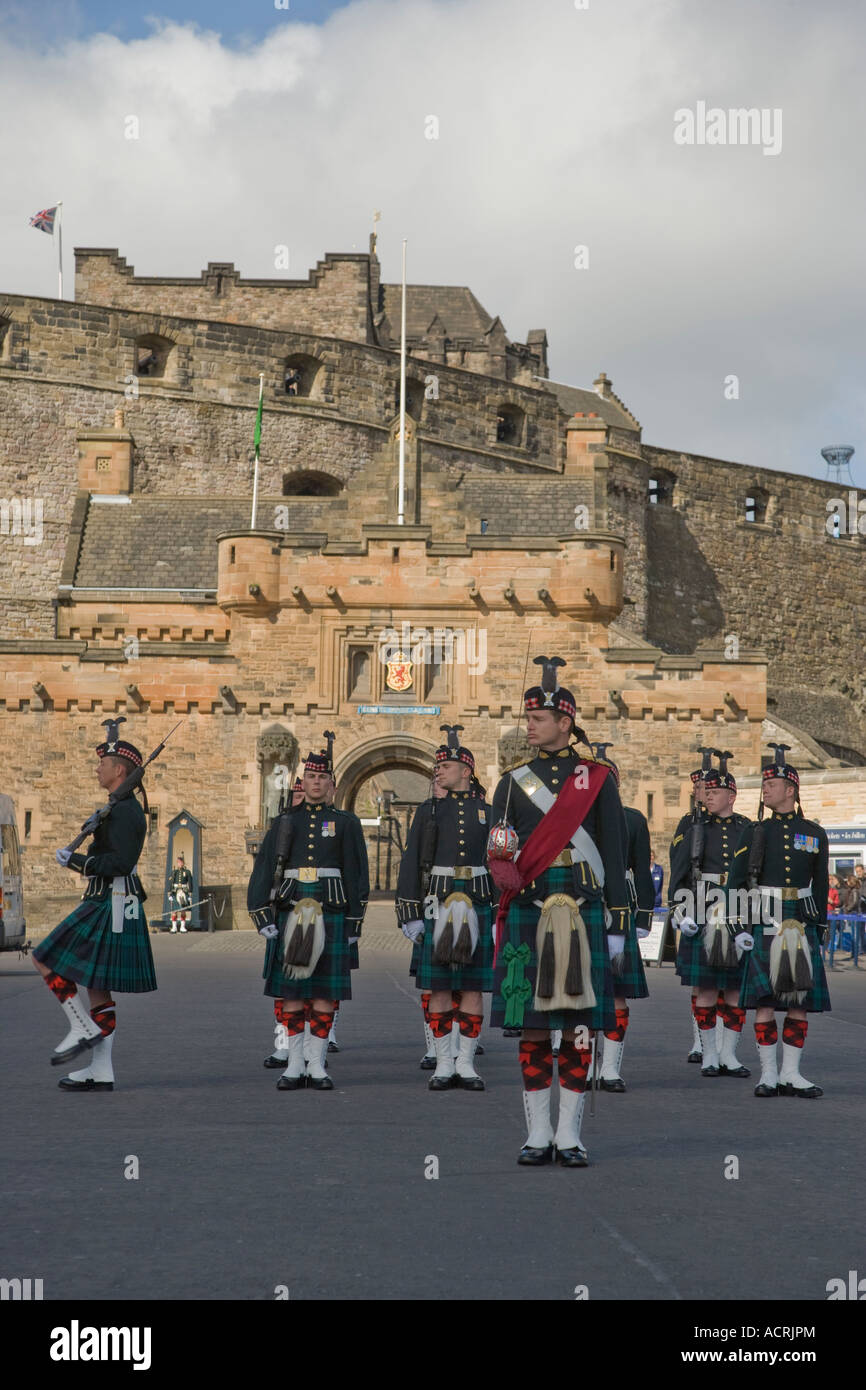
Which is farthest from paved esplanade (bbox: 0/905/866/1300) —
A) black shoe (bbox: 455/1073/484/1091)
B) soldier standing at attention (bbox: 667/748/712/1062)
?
soldier standing at attention (bbox: 667/748/712/1062)

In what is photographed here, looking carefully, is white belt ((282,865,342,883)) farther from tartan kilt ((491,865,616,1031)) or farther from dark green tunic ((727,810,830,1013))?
tartan kilt ((491,865,616,1031))

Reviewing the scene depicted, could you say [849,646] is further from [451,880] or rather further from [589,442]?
[451,880]

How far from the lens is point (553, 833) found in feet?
23.0

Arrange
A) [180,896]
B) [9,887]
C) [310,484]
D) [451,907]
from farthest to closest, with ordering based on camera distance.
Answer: [310,484]
[180,896]
[9,887]
[451,907]

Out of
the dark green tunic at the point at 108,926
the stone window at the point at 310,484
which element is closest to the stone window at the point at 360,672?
the stone window at the point at 310,484

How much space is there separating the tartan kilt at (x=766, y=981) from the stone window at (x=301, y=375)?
3916 centimetres

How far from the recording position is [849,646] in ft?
192

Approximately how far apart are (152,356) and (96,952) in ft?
131

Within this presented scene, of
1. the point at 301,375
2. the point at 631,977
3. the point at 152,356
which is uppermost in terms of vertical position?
the point at 152,356

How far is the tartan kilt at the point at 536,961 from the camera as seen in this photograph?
22.5 feet

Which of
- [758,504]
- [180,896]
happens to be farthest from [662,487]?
[180,896]

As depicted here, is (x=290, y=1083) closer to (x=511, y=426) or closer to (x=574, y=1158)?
(x=574, y=1158)
